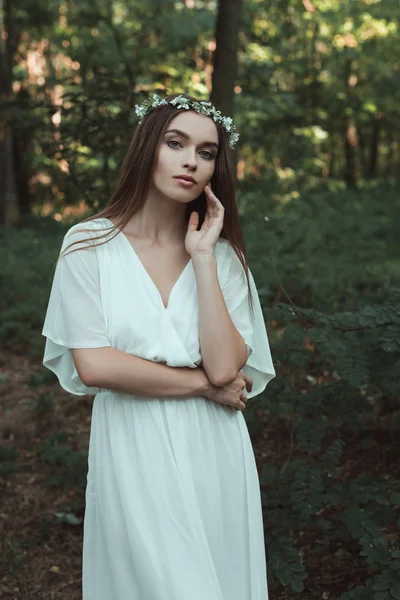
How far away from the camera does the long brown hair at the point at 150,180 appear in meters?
2.40

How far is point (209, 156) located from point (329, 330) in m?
1.40

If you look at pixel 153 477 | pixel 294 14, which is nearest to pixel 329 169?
pixel 294 14

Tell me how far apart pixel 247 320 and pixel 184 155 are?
0.57 metres

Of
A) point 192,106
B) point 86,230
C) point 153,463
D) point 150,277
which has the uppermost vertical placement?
point 192,106

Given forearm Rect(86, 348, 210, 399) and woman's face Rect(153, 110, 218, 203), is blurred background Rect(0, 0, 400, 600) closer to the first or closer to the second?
woman's face Rect(153, 110, 218, 203)

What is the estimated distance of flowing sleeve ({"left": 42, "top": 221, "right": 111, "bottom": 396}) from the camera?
2.23 metres

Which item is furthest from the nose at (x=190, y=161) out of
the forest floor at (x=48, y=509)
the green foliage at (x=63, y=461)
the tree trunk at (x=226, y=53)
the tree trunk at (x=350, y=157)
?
the tree trunk at (x=350, y=157)

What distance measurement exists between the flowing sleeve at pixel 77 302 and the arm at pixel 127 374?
0.04 metres

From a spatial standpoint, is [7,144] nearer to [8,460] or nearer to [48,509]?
[8,460]

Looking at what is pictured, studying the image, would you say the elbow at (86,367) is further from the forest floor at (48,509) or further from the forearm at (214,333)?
the forest floor at (48,509)

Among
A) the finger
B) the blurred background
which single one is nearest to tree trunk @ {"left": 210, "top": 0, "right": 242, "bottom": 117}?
the blurred background

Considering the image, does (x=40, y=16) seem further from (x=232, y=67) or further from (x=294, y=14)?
(x=232, y=67)

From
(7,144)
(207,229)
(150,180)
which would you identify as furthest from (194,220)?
(7,144)

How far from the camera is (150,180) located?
7.98 ft
